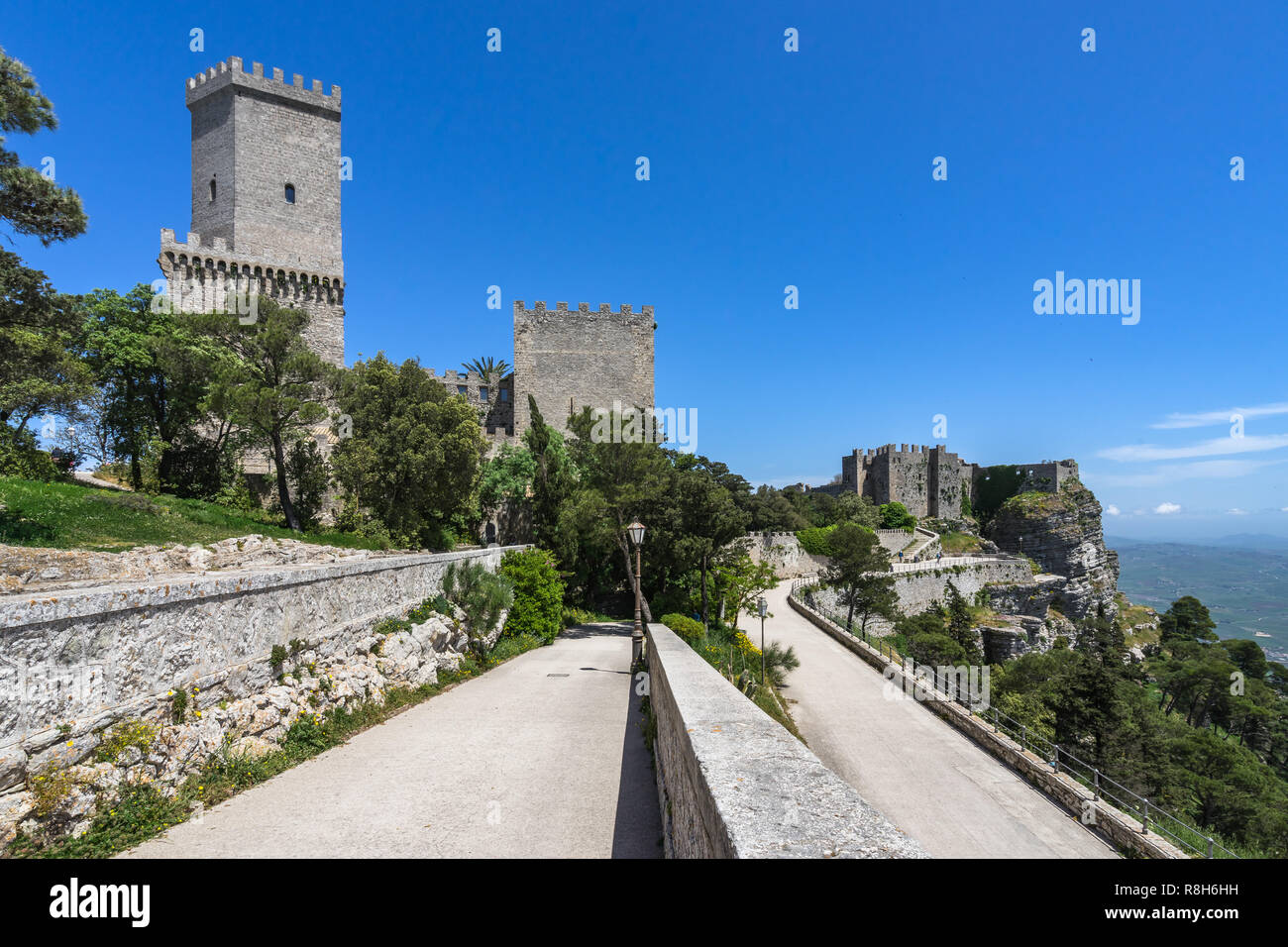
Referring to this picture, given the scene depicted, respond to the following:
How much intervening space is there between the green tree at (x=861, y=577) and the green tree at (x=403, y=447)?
21882 millimetres

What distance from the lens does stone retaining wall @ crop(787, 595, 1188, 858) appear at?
408 inches

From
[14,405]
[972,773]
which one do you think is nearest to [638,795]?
[972,773]

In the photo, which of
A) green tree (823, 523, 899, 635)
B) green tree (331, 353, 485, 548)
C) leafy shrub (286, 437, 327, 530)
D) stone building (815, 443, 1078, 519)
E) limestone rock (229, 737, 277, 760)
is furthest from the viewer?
stone building (815, 443, 1078, 519)

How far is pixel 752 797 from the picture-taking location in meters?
2.54

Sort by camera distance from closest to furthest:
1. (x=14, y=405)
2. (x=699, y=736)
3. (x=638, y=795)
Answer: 1. (x=699, y=736)
2. (x=638, y=795)
3. (x=14, y=405)

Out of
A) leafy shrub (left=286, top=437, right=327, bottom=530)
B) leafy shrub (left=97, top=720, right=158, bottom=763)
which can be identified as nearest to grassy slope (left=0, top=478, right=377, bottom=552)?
leafy shrub (left=286, top=437, right=327, bottom=530)

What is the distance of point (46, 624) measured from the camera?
4758 mm

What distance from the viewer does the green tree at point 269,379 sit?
60.6 feet

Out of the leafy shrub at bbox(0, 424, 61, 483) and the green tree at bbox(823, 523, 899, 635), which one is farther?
the green tree at bbox(823, 523, 899, 635)

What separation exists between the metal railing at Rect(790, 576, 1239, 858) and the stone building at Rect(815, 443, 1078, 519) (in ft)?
124

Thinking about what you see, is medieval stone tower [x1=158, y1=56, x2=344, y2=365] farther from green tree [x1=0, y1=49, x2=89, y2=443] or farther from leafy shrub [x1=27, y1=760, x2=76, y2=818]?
leafy shrub [x1=27, y1=760, x2=76, y2=818]

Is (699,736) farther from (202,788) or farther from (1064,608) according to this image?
(1064,608)

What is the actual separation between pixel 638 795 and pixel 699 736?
11.7 feet

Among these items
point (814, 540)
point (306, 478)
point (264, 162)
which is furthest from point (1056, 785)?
point (264, 162)
